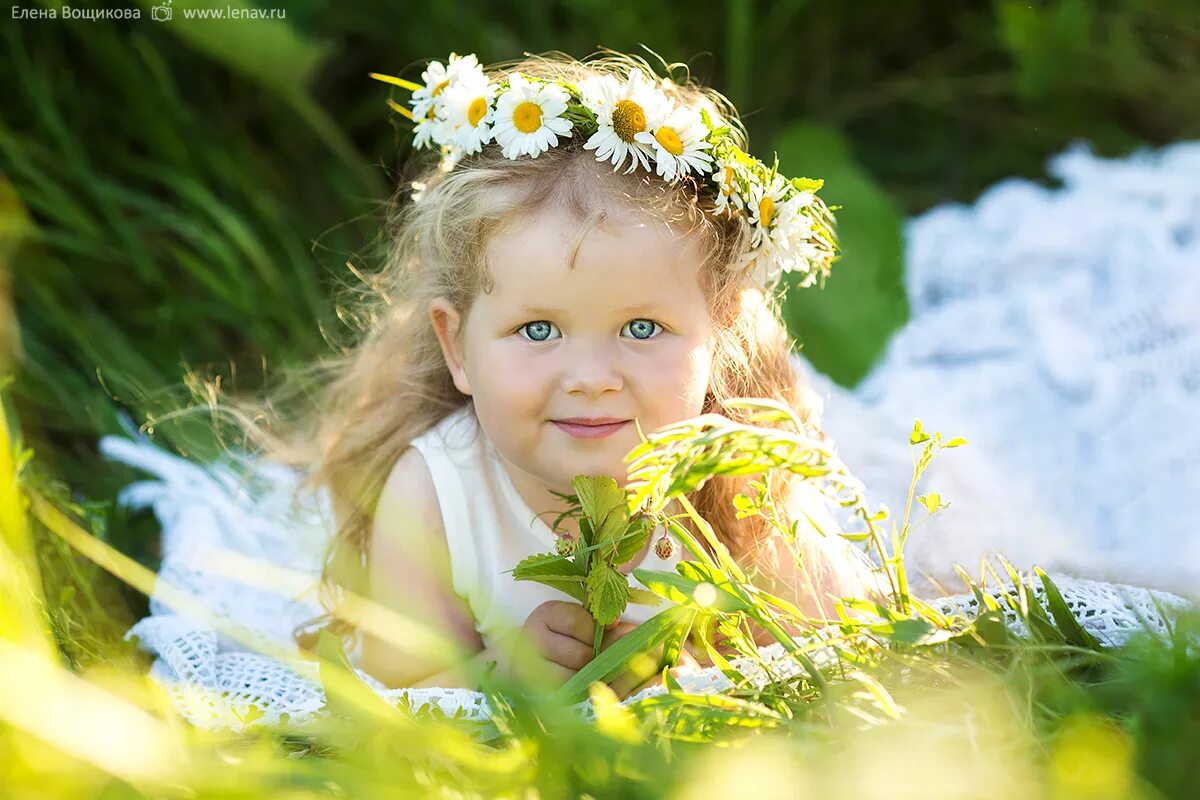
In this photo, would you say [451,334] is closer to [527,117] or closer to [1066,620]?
[527,117]

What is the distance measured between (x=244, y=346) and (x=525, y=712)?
1.54 m

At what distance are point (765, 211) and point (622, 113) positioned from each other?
0.20 m

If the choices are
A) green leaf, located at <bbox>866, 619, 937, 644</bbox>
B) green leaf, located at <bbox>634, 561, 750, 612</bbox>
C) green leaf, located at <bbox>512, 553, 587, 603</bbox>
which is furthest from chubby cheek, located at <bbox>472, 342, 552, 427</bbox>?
green leaf, located at <bbox>866, 619, 937, 644</bbox>

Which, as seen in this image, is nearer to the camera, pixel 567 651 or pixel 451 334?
pixel 567 651

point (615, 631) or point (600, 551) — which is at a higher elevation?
point (600, 551)

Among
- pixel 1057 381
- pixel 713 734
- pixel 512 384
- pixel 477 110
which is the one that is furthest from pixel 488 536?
pixel 1057 381

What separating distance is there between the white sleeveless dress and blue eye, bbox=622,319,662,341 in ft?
1.09

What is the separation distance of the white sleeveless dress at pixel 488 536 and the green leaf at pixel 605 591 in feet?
1.24

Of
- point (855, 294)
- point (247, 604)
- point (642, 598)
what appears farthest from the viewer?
point (855, 294)

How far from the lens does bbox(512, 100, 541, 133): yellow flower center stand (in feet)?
4.24

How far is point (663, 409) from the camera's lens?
4.19ft

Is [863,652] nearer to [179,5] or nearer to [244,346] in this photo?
[244,346]

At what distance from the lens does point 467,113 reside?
1.36 meters

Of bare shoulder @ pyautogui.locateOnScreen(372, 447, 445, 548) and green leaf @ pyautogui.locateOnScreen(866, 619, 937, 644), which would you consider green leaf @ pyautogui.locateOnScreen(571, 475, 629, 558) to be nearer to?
green leaf @ pyautogui.locateOnScreen(866, 619, 937, 644)
